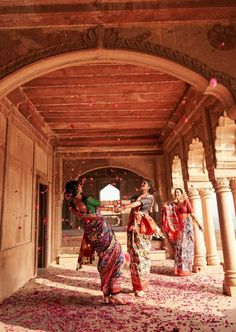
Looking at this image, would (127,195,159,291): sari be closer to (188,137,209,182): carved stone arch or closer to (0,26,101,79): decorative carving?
(188,137,209,182): carved stone arch

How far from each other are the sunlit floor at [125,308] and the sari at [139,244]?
0.30 m

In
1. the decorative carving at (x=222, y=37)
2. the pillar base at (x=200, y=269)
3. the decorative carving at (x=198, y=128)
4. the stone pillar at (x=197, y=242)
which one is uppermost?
the decorative carving at (x=222, y=37)

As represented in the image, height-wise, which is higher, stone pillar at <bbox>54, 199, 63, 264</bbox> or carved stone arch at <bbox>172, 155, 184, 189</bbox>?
carved stone arch at <bbox>172, 155, 184, 189</bbox>

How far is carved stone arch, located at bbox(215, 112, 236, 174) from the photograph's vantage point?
4223mm

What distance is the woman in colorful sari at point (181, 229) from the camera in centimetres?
531

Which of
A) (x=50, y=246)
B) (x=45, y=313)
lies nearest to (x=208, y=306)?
(x=45, y=313)

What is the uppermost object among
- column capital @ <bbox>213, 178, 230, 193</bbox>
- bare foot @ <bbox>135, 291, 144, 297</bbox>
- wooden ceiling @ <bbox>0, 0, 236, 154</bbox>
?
wooden ceiling @ <bbox>0, 0, 236, 154</bbox>

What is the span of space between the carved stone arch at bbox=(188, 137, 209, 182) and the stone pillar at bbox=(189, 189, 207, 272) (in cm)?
40

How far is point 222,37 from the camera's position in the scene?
279 cm

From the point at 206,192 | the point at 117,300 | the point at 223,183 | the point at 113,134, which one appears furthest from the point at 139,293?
the point at 113,134

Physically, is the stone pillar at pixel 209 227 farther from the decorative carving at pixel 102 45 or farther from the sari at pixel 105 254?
the decorative carving at pixel 102 45

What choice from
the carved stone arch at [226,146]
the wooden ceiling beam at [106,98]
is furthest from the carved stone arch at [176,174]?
the carved stone arch at [226,146]

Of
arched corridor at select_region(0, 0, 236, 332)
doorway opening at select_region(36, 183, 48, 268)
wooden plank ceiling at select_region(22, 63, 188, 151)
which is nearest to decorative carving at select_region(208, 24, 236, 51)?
arched corridor at select_region(0, 0, 236, 332)

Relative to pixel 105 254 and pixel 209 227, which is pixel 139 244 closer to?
pixel 105 254
